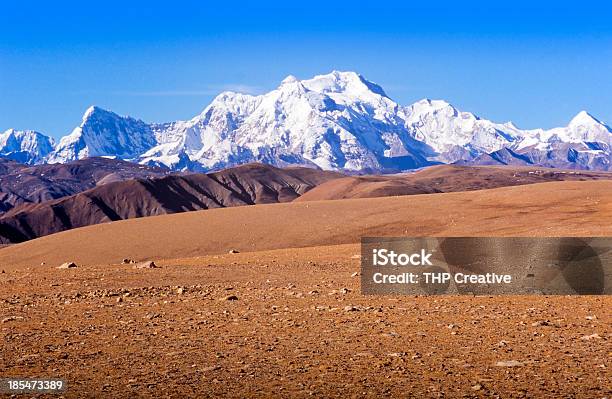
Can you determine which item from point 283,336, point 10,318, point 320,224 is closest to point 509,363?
point 283,336

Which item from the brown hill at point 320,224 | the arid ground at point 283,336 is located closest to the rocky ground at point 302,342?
the arid ground at point 283,336

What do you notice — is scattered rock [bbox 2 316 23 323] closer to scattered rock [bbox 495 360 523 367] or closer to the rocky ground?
the rocky ground

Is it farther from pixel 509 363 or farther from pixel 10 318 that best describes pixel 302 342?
A: pixel 10 318

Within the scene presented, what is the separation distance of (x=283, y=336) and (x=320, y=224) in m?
36.2

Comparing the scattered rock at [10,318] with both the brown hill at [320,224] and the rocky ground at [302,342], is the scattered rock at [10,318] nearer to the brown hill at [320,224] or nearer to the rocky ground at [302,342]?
the rocky ground at [302,342]

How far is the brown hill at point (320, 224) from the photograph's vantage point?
43.6 meters

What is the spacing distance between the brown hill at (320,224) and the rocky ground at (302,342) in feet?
74.1

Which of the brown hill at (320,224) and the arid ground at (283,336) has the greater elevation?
the brown hill at (320,224)

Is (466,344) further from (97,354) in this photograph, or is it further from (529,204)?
(529,204)

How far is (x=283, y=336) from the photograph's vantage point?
12.6 metres

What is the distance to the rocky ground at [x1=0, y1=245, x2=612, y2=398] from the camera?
9758 mm

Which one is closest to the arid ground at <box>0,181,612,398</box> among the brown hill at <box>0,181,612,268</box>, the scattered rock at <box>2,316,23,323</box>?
the scattered rock at <box>2,316,23,323</box>

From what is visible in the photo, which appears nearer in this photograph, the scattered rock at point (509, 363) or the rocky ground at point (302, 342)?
the rocky ground at point (302, 342)

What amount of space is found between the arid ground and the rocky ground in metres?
0.03
